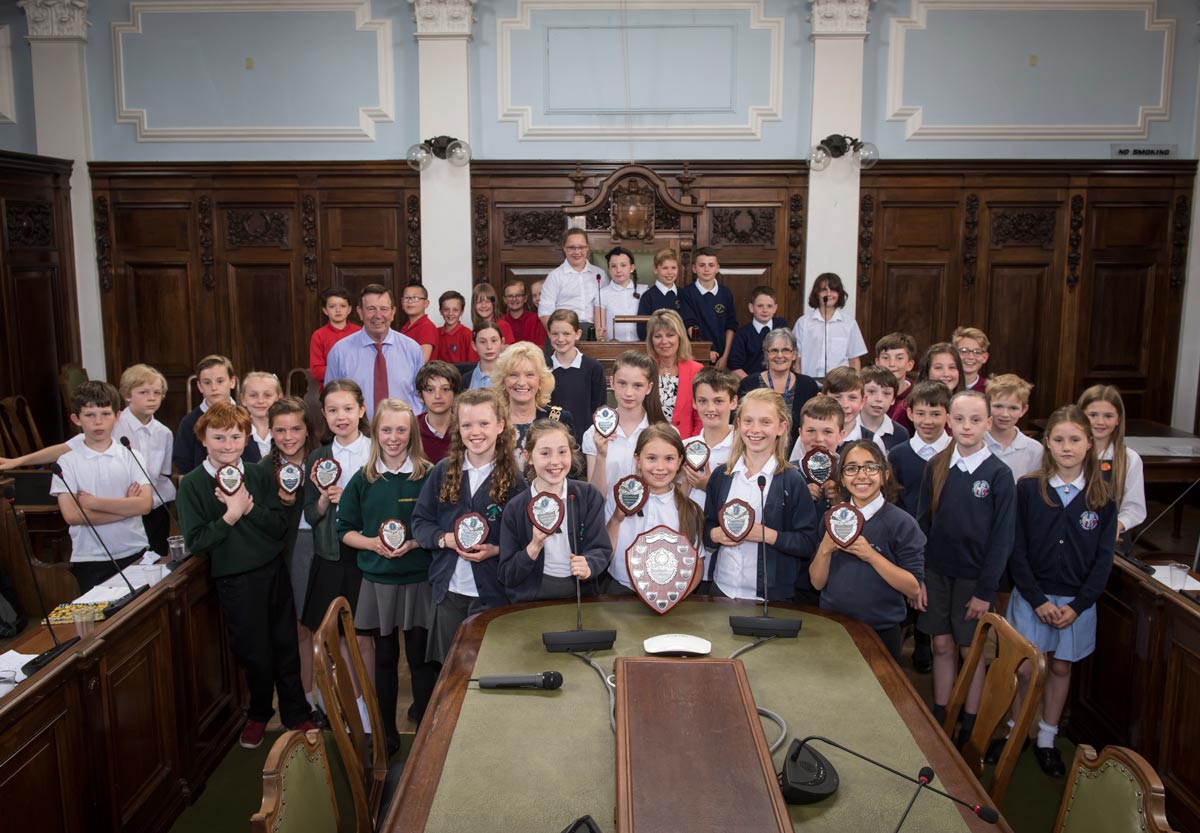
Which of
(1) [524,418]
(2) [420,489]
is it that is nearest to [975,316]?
(1) [524,418]

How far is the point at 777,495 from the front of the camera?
3.65 metres

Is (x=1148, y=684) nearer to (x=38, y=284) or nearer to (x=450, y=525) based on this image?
(x=450, y=525)

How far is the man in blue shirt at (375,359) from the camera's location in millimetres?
5816

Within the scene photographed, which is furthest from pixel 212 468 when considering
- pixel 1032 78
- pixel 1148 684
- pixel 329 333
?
pixel 1032 78

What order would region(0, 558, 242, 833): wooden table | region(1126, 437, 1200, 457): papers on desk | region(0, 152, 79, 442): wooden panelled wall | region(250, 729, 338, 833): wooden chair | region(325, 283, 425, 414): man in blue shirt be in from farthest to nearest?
region(0, 152, 79, 442): wooden panelled wall → region(1126, 437, 1200, 457): papers on desk → region(325, 283, 425, 414): man in blue shirt → region(0, 558, 242, 833): wooden table → region(250, 729, 338, 833): wooden chair

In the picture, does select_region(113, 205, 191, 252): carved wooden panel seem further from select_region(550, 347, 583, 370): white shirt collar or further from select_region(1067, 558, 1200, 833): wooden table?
select_region(1067, 558, 1200, 833): wooden table

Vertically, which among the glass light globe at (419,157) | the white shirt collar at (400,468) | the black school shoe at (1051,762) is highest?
the glass light globe at (419,157)

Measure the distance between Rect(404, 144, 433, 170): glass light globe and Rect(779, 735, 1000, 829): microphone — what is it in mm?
7028

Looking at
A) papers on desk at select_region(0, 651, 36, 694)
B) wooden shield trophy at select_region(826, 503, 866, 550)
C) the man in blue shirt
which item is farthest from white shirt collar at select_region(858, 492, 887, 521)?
the man in blue shirt

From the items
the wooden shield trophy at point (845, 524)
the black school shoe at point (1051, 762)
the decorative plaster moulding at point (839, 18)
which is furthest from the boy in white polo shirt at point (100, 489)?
the decorative plaster moulding at point (839, 18)

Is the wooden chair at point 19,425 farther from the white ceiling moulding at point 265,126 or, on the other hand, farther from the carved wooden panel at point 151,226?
the white ceiling moulding at point 265,126

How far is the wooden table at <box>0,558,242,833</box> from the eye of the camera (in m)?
2.87

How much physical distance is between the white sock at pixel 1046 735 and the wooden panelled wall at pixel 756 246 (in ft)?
16.7

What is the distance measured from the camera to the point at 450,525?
3.68m
